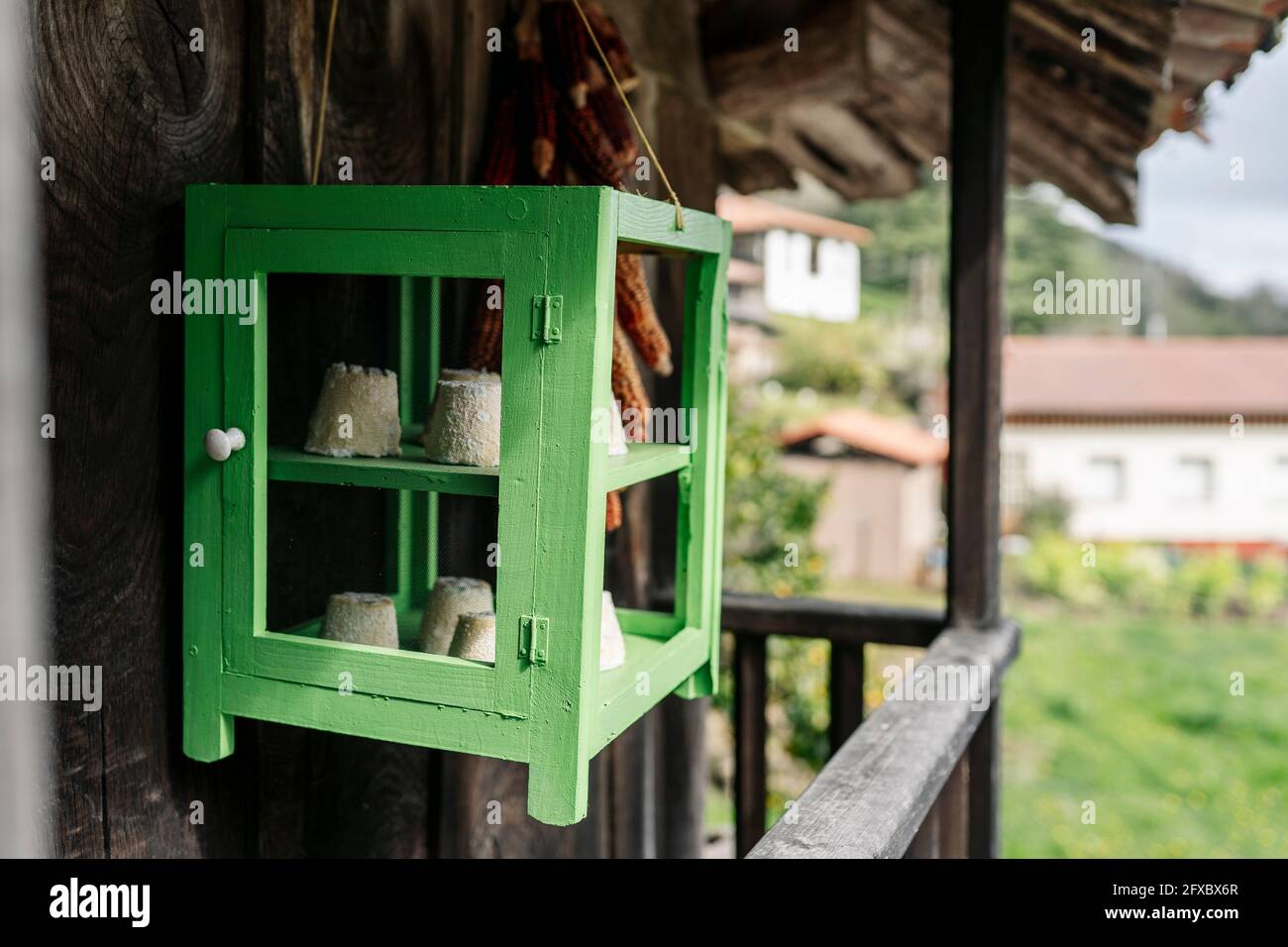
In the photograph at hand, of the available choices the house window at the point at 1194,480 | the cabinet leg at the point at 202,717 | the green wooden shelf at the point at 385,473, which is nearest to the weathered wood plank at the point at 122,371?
the cabinet leg at the point at 202,717

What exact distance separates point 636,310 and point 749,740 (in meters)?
1.60

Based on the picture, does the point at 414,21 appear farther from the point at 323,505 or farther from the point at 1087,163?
the point at 1087,163

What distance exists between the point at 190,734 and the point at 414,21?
3.23ft

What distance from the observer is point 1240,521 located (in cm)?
1981

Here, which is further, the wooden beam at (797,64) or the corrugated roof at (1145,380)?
the corrugated roof at (1145,380)

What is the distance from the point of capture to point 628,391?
60.8 inches

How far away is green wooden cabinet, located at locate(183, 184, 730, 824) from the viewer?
3.99 ft

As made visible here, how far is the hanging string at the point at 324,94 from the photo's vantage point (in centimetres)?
149

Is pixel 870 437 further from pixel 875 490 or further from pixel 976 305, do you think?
pixel 976 305

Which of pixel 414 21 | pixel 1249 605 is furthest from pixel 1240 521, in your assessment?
pixel 414 21

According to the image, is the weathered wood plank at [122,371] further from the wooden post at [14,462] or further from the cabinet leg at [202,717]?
the wooden post at [14,462]

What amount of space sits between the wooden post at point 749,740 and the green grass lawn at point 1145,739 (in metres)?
7.05

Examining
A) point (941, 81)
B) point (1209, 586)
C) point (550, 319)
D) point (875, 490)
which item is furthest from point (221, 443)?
point (1209, 586)

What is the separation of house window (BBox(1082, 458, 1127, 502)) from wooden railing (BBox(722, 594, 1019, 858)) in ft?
60.1
